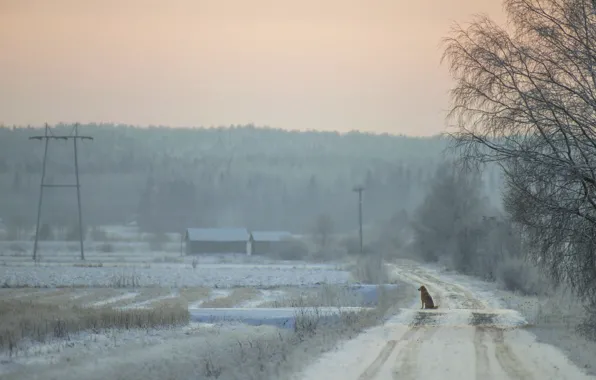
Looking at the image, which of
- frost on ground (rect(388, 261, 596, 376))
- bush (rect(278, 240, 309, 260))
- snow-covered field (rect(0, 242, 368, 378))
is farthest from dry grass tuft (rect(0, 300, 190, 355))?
bush (rect(278, 240, 309, 260))

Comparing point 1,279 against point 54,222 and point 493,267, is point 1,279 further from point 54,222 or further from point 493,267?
point 54,222

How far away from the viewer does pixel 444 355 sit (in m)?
16.3

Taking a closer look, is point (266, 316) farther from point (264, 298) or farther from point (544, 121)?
point (264, 298)

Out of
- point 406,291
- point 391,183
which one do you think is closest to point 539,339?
point 406,291

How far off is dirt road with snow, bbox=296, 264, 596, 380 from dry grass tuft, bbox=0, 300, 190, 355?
20.8 ft

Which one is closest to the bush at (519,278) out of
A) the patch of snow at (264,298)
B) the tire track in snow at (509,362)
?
the patch of snow at (264,298)

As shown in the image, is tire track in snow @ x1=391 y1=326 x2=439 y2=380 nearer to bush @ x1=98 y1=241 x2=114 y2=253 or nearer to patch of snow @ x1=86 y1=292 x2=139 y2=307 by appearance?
patch of snow @ x1=86 y1=292 x2=139 y2=307

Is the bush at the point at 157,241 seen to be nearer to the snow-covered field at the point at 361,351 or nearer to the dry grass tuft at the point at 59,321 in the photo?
the snow-covered field at the point at 361,351

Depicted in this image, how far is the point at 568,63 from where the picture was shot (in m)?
17.2

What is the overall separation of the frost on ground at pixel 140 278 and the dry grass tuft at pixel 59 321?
25979mm

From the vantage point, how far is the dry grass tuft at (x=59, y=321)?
1878 cm

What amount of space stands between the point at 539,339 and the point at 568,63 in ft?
22.1

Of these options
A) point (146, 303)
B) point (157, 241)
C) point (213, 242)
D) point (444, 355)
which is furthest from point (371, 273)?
point (157, 241)

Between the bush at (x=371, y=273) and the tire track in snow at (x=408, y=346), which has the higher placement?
the tire track in snow at (x=408, y=346)
